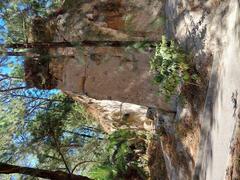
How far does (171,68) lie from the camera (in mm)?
5473

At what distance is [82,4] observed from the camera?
24.2 ft

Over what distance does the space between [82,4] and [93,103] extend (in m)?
2.87

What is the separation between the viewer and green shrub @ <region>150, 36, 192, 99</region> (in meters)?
5.47

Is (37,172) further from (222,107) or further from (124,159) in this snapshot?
(222,107)

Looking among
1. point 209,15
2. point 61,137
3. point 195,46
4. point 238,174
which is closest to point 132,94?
point 195,46

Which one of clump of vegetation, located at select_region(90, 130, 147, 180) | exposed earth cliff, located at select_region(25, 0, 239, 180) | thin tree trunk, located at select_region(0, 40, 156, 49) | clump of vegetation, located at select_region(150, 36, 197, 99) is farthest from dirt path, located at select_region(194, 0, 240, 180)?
clump of vegetation, located at select_region(90, 130, 147, 180)

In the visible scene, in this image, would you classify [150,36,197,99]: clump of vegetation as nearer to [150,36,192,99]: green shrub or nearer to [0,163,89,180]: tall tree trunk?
[150,36,192,99]: green shrub

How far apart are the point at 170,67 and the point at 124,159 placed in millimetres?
3224

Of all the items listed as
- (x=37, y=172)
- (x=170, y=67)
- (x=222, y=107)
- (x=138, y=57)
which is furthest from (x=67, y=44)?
(x=37, y=172)

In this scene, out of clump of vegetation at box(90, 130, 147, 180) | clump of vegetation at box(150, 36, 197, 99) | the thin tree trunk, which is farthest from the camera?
clump of vegetation at box(90, 130, 147, 180)

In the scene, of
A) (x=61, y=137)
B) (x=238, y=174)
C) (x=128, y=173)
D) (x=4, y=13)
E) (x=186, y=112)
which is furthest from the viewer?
(x=61, y=137)

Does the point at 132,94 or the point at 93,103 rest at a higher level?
the point at 132,94

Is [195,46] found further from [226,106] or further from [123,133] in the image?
[123,133]

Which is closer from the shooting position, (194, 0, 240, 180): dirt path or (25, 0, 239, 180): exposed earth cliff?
(194, 0, 240, 180): dirt path
